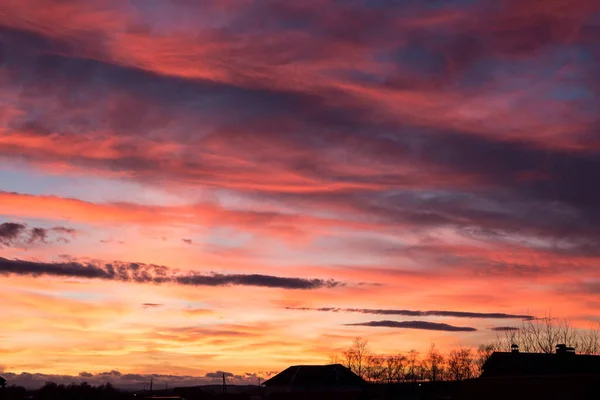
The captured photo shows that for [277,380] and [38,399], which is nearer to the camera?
[38,399]

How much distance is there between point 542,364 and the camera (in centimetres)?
9588

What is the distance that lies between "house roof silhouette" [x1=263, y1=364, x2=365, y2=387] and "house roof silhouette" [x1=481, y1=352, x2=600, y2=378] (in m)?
40.1

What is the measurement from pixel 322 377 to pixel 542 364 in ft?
161

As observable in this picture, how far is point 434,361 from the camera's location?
636 feet

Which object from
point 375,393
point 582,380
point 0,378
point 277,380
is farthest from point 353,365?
point 582,380

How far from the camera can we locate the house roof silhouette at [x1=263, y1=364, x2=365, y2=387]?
135375 millimetres

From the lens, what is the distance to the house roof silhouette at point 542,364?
93.9 m

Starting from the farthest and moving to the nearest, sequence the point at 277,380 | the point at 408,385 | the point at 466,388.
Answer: the point at 277,380, the point at 408,385, the point at 466,388

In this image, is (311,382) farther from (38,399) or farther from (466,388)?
(466,388)

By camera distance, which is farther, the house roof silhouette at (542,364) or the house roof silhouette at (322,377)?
the house roof silhouette at (322,377)

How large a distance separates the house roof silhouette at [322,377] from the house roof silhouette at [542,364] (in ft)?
132

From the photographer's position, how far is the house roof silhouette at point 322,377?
135375 mm

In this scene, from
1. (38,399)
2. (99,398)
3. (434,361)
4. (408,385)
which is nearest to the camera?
(408,385)

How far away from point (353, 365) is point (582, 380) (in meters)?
132
